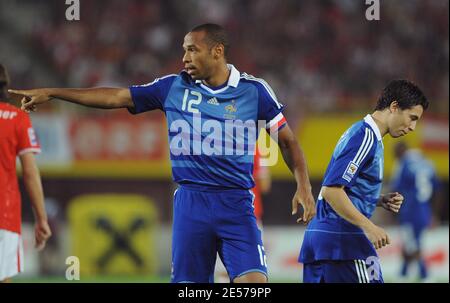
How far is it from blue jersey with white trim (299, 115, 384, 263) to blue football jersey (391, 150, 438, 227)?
766 centimetres

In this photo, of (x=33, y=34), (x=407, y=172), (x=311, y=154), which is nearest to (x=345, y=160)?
(x=407, y=172)

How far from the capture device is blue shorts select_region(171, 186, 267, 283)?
236 inches

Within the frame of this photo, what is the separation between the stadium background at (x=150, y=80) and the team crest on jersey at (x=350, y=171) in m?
8.66

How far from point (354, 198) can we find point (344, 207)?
291 mm

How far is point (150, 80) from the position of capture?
17734 mm

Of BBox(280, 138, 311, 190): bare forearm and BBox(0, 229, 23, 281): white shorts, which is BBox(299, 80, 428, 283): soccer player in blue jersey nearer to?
BBox(280, 138, 311, 190): bare forearm

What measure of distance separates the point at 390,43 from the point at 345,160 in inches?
567

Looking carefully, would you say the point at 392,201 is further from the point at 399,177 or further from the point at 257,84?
the point at 399,177

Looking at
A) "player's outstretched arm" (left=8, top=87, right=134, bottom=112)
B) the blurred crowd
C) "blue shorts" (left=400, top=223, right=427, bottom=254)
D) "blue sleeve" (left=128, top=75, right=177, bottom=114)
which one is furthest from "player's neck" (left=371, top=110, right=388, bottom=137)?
the blurred crowd

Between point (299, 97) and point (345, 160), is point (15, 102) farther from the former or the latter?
point (345, 160)

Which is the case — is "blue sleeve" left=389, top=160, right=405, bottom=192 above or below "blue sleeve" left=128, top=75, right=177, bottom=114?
below

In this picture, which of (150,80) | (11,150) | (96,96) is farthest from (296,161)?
(150,80)
